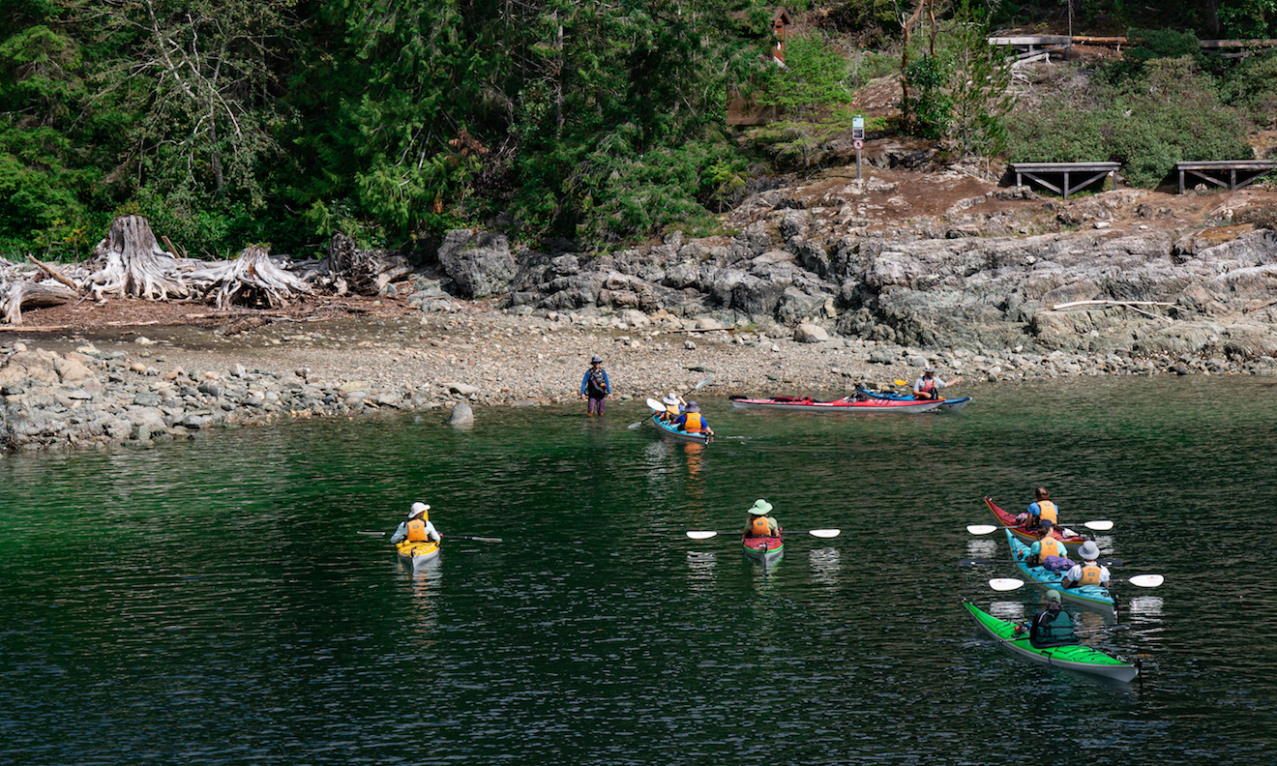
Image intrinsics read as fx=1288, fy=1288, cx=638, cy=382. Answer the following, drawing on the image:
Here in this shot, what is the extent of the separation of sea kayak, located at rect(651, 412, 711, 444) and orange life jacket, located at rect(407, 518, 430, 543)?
41.1 feet

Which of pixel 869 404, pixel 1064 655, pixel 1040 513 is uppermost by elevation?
pixel 869 404

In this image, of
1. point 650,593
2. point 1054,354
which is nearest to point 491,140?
point 1054,354

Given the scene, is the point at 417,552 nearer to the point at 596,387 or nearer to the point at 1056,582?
the point at 1056,582

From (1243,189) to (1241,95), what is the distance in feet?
31.5

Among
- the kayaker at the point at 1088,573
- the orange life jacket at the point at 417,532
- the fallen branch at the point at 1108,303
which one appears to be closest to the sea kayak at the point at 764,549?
the kayaker at the point at 1088,573

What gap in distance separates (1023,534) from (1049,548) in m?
1.80

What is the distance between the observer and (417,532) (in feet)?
91.3

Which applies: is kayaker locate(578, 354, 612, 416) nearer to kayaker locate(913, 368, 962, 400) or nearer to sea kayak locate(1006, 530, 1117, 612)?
kayaker locate(913, 368, 962, 400)

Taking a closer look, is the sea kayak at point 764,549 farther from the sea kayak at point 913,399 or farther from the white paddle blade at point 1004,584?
the sea kayak at point 913,399

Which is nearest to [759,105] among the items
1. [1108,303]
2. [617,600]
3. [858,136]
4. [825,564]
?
[858,136]

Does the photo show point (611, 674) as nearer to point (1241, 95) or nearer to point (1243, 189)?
point (1243, 189)

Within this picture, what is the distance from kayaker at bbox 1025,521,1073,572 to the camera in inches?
1002

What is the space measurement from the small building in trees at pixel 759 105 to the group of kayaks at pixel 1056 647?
40385 mm

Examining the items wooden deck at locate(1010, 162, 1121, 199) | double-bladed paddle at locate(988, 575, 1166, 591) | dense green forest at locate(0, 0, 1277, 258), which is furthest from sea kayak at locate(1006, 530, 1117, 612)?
wooden deck at locate(1010, 162, 1121, 199)
